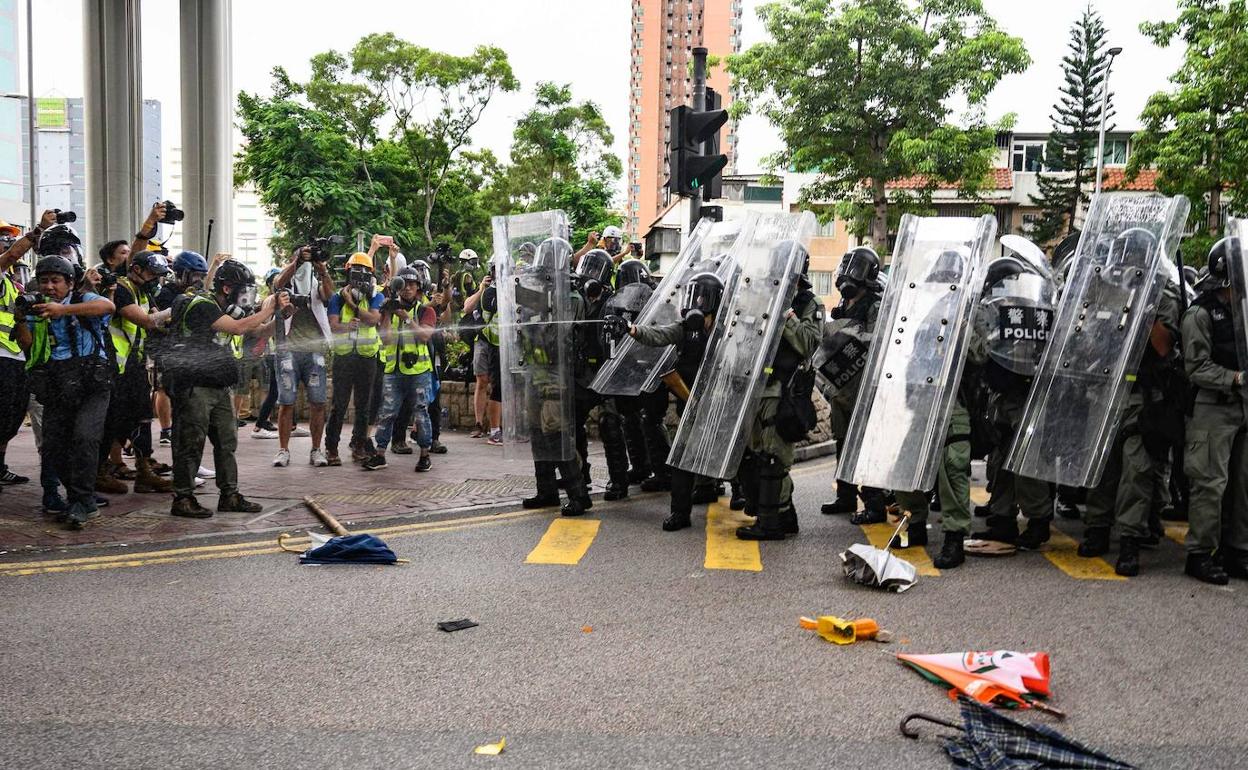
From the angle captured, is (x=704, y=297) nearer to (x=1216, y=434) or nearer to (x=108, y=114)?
(x=1216, y=434)

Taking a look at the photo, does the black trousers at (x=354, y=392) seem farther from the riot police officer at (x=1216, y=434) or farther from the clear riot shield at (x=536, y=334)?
the riot police officer at (x=1216, y=434)

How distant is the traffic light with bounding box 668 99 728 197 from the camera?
10.9 metres

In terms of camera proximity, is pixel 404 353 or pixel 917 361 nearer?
pixel 917 361

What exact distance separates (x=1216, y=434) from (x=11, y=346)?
790 centimetres

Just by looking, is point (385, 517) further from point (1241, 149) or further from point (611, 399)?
point (1241, 149)

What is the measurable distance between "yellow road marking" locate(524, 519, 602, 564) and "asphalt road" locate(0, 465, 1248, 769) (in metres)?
0.16

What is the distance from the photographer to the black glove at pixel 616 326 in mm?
7258

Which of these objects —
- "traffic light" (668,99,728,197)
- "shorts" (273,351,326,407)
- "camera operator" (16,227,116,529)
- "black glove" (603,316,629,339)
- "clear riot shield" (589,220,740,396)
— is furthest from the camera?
"traffic light" (668,99,728,197)

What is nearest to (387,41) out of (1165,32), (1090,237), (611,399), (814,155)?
(814,155)

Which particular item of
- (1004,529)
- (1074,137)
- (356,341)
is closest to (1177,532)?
(1004,529)

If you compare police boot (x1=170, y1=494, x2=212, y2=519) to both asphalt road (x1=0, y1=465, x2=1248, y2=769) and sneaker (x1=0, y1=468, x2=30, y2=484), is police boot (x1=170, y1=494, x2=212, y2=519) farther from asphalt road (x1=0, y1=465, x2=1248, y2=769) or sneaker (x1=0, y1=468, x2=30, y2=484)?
sneaker (x1=0, y1=468, x2=30, y2=484)

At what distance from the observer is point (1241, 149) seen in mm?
20453

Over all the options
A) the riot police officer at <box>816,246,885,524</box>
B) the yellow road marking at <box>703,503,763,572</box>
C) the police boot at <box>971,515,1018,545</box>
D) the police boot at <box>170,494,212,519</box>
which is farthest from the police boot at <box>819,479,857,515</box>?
the police boot at <box>170,494,212,519</box>

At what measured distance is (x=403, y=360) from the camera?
34.7ft
